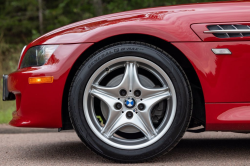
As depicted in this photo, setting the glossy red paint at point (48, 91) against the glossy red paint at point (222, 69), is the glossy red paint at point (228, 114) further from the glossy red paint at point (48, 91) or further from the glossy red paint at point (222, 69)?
the glossy red paint at point (48, 91)

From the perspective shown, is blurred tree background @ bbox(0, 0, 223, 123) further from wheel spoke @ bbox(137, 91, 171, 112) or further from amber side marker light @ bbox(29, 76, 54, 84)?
wheel spoke @ bbox(137, 91, 171, 112)

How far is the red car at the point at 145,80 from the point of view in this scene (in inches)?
115

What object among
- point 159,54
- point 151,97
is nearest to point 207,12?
point 159,54

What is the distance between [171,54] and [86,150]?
1268 millimetres

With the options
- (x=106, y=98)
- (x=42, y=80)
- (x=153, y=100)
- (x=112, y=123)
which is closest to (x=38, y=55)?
(x=42, y=80)

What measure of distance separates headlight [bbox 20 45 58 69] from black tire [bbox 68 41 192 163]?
30 centimetres

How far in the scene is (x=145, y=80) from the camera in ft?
10.2

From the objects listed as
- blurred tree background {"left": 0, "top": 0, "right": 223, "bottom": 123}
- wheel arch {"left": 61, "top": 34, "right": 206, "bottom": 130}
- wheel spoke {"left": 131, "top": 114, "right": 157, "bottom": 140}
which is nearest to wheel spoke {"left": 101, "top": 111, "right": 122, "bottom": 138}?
wheel spoke {"left": 131, "top": 114, "right": 157, "bottom": 140}

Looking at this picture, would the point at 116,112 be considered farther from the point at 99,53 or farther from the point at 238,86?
the point at 238,86

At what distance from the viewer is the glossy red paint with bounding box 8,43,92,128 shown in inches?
118

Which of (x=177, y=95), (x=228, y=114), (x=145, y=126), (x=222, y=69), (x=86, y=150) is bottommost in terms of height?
(x=86, y=150)

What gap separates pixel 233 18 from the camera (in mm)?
2973

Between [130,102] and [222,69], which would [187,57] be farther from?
[130,102]

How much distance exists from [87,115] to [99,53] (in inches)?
19.0
